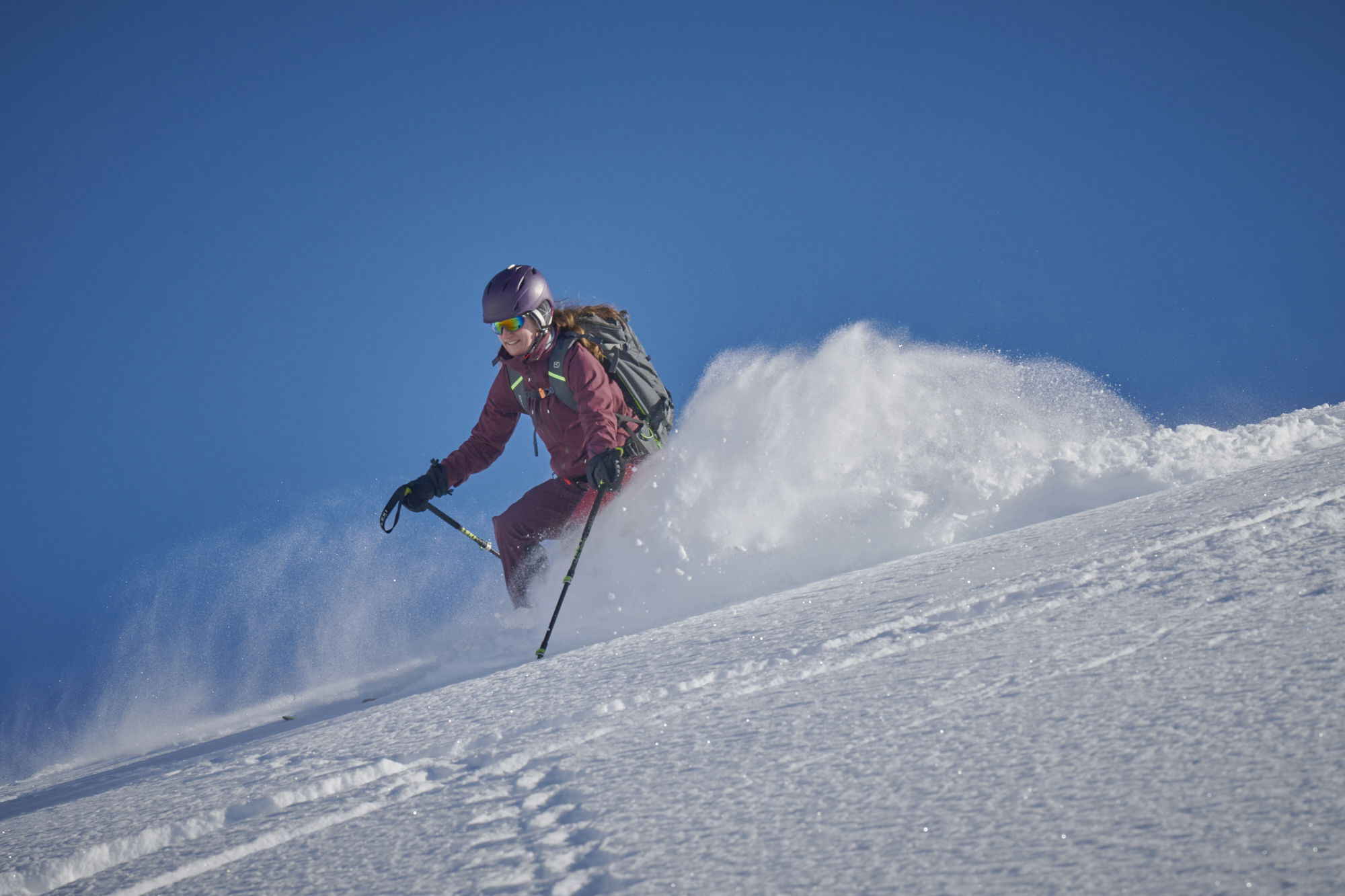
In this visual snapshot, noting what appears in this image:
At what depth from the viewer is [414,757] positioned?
1.77 metres

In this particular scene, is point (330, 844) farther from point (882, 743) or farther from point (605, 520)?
point (605, 520)

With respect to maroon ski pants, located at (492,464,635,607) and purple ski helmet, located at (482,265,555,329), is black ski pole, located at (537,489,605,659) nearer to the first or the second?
maroon ski pants, located at (492,464,635,607)

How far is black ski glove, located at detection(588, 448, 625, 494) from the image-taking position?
3773 mm

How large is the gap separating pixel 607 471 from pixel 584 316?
4.52 ft

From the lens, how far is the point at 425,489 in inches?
187

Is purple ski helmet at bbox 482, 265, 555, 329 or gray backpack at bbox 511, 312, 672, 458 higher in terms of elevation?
purple ski helmet at bbox 482, 265, 555, 329

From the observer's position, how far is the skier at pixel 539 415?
427cm

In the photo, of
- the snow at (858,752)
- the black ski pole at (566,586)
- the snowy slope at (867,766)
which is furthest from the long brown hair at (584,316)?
the snowy slope at (867,766)

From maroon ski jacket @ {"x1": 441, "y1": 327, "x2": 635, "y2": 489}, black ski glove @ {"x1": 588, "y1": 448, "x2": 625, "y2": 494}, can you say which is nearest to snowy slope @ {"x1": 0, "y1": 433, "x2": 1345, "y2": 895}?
black ski glove @ {"x1": 588, "y1": 448, "x2": 625, "y2": 494}

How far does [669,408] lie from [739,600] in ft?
5.78

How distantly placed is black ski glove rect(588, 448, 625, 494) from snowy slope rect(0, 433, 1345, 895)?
1.41m

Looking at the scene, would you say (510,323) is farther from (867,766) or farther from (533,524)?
(867,766)

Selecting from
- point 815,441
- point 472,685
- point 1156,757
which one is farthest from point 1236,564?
point 815,441

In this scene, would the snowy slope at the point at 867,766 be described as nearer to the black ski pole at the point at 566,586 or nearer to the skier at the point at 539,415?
the black ski pole at the point at 566,586
